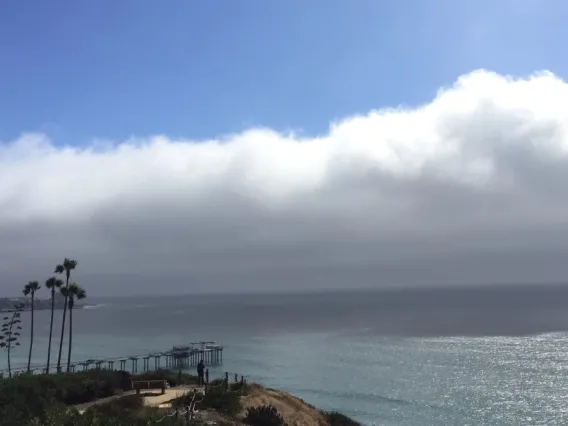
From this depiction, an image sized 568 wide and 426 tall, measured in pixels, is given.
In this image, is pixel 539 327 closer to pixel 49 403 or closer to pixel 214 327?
pixel 214 327

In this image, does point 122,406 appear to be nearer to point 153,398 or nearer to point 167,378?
point 153,398

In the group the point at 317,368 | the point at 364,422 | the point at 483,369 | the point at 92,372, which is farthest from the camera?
the point at 317,368

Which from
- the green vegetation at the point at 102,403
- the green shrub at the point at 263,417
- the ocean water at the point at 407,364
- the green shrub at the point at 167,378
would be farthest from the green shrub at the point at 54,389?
the ocean water at the point at 407,364

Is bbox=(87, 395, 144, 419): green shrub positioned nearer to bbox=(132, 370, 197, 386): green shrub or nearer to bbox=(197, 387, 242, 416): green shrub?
bbox=(197, 387, 242, 416): green shrub

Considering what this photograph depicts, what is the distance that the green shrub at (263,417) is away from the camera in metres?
25.9

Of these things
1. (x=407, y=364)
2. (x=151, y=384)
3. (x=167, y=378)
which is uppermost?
(x=151, y=384)

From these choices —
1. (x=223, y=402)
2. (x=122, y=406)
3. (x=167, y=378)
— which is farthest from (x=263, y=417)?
(x=167, y=378)

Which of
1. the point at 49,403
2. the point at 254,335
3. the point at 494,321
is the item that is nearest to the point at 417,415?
the point at 49,403

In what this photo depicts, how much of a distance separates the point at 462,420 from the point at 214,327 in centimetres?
11466

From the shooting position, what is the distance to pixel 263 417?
85.4 feet

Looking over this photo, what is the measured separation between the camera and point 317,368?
237 ft

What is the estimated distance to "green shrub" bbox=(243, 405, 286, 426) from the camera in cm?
2589

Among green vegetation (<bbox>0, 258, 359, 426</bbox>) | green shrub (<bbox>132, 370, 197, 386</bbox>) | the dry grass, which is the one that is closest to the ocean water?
the dry grass

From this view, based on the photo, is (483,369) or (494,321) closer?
(483,369)
